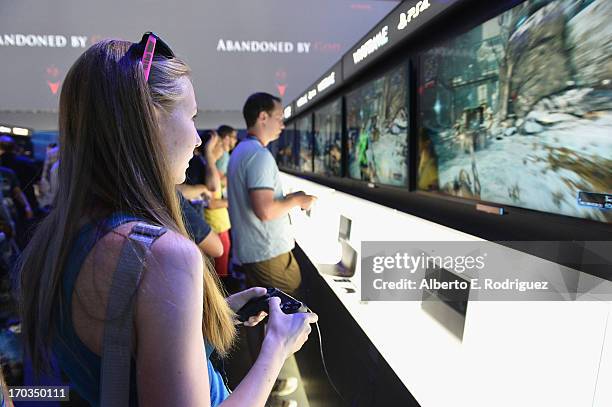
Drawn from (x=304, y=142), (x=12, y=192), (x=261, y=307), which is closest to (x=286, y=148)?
(x=304, y=142)

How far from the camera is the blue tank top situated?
0.77 meters

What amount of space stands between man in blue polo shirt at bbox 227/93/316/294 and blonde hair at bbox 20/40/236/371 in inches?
73.5

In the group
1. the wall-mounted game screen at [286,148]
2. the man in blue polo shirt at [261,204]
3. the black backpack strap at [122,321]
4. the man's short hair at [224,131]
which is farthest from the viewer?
the wall-mounted game screen at [286,148]

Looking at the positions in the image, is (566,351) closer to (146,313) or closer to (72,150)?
(146,313)

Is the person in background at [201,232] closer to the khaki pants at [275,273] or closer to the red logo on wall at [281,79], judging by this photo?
the khaki pants at [275,273]

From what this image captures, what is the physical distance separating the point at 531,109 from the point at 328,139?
319cm

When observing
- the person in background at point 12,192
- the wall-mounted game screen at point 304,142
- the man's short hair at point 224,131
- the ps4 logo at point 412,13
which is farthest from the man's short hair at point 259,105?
the person in background at point 12,192

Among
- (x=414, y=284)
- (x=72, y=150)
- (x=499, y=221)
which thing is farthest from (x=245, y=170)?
(x=72, y=150)

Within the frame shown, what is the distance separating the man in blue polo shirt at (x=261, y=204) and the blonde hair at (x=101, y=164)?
1866 millimetres

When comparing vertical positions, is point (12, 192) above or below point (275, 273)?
above

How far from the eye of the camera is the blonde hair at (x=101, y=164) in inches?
31.9

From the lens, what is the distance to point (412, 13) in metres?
1.96

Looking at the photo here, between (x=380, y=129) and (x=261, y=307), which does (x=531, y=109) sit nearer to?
(x=261, y=307)

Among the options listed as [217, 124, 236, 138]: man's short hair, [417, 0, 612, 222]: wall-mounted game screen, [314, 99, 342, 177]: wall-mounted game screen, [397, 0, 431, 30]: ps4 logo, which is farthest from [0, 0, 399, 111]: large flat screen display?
[417, 0, 612, 222]: wall-mounted game screen
